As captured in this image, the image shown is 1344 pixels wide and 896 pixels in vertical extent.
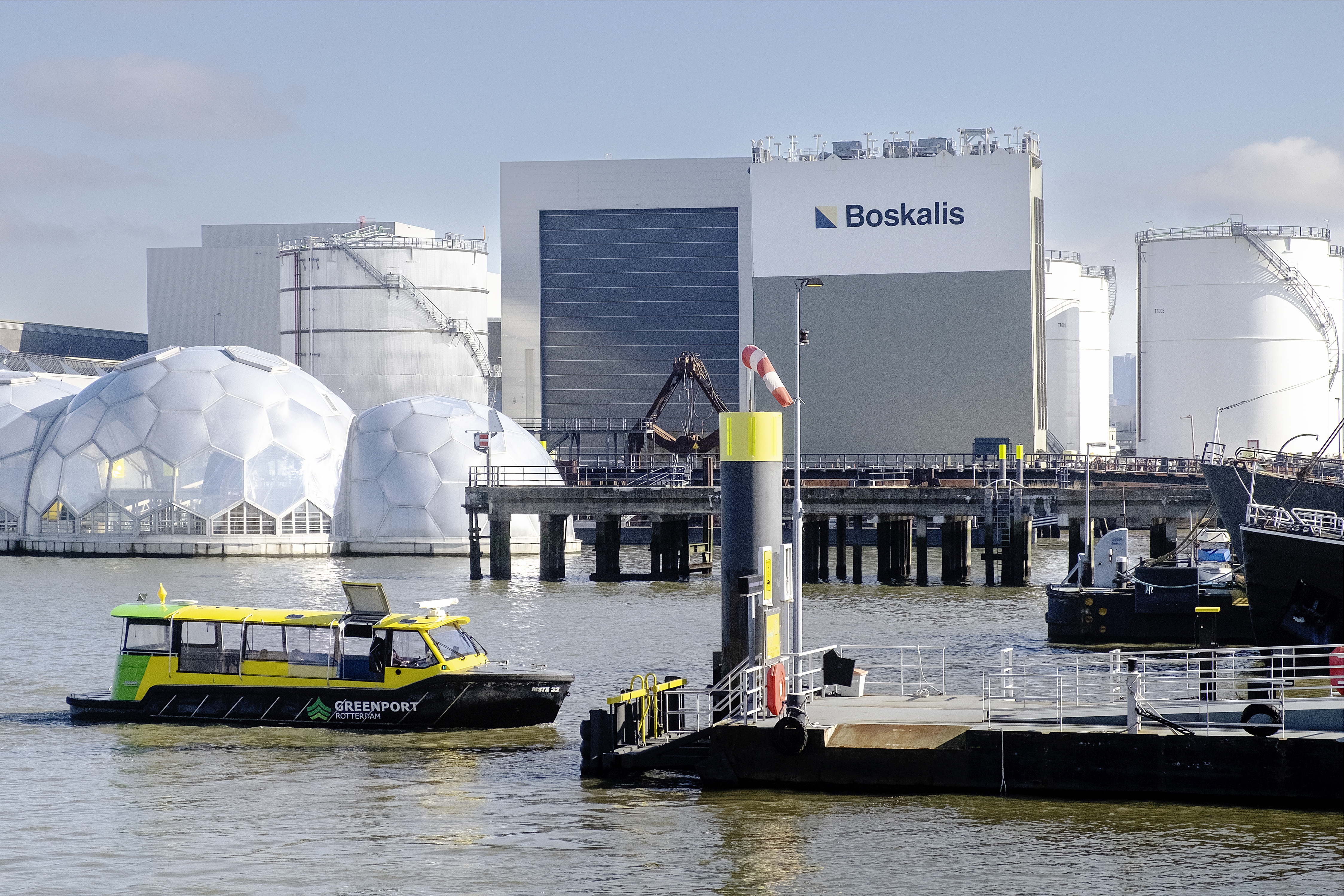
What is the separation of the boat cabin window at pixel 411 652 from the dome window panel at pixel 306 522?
46.0m

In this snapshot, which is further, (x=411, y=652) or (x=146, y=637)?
(x=146, y=637)

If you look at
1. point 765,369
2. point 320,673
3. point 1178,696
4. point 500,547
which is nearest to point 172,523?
point 500,547

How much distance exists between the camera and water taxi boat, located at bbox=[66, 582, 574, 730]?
1038 inches

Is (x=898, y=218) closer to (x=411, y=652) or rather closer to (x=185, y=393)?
(x=185, y=393)

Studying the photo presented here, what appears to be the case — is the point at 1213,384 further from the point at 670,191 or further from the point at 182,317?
the point at 182,317

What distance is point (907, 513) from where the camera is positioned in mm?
55312

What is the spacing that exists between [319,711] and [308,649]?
3.55 feet

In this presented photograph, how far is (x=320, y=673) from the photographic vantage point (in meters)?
26.9

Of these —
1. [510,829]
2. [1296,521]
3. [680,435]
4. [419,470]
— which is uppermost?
[680,435]

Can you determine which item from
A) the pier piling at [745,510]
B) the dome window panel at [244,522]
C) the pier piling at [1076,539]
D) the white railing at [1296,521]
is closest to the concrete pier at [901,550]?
the pier piling at [1076,539]

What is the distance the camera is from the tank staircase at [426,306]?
10681cm

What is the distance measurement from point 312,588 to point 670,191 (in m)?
64.5

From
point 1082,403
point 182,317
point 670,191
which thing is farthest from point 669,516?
point 182,317

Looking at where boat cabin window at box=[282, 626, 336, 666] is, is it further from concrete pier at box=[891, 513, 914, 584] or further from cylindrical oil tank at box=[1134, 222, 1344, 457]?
cylindrical oil tank at box=[1134, 222, 1344, 457]
